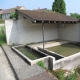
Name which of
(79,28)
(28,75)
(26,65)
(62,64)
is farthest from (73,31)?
(28,75)

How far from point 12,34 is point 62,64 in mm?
6915

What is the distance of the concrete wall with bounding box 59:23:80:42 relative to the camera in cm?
1199

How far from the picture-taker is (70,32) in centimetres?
1267

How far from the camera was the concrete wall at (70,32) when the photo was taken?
39.3 feet

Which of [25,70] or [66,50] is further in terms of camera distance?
[66,50]

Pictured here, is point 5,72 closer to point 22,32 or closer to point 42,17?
point 42,17

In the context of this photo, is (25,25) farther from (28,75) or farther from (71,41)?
(28,75)

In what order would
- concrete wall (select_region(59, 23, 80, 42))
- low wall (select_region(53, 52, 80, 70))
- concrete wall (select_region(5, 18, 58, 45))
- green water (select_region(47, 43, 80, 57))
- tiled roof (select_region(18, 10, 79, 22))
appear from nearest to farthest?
1. low wall (select_region(53, 52, 80, 70))
2. green water (select_region(47, 43, 80, 57))
3. tiled roof (select_region(18, 10, 79, 22))
4. concrete wall (select_region(5, 18, 58, 45))
5. concrete wall (select_region(59, 23, 80, 42))

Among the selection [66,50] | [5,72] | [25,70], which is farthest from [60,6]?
[5,72]

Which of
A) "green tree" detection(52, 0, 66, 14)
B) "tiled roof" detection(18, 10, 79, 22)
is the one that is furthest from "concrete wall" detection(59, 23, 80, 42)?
"green tree" detection(52, 0, 66, 14)

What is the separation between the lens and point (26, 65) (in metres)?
5.99

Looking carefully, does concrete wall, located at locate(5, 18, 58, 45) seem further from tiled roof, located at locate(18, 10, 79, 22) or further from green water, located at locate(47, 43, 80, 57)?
green water, located at locate(47, 43, 80, 57)

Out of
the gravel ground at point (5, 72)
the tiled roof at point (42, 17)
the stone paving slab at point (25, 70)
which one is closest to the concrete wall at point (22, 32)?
the tiled roof at point (42, 17)

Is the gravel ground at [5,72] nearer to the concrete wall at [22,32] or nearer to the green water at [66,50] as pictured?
the green water at [66,50]
